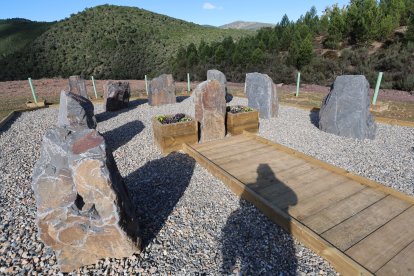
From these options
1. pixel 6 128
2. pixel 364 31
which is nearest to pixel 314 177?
pixel 6 128

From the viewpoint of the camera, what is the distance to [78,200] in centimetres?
234

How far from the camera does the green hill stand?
28.5 m

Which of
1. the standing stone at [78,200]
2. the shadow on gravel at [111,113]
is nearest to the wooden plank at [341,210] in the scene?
the standing stone at [78,200]

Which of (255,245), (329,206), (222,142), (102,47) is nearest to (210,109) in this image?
(222,142)

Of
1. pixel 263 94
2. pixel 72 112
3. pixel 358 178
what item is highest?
pixel 263 94

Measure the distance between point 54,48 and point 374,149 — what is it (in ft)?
121

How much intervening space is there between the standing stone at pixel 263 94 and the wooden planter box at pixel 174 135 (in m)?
3.00

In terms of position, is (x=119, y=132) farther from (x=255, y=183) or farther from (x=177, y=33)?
(x=177, y=33)

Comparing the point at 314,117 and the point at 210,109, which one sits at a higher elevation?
the point at 210,109

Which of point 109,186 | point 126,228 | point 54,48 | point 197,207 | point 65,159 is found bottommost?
point 197,207

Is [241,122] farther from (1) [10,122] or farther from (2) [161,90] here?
(1) [10,122]

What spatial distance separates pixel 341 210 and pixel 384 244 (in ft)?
1.96

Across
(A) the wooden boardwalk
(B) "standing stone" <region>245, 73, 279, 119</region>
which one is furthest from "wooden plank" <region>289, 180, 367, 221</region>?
(B) "standing stone" <region>245, 73, 279, 119</region>

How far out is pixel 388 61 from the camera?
603 inches
